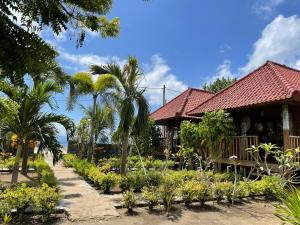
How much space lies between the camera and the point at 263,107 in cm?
1211

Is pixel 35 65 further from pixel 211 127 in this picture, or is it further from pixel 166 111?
pixel 166 111

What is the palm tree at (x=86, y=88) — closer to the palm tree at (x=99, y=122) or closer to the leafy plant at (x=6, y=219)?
the palm tree at (x=99, y=122)

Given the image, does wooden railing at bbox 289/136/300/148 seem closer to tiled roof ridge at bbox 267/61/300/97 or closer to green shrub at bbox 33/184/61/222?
tiled roof ridge at bbox 267/61/300/97

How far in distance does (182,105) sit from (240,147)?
6315 millimetres

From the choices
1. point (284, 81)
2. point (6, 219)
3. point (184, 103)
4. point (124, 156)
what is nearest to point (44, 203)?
point (6, 219)

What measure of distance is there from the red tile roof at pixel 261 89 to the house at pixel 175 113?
249cm

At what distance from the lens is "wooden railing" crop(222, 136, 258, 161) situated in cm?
1189

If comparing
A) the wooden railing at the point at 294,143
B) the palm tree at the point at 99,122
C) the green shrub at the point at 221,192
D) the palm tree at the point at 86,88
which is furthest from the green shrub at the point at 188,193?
the palm tree at the point at 99,122

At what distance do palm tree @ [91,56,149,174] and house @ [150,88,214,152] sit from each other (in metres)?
5.91

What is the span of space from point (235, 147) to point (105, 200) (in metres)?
6.82

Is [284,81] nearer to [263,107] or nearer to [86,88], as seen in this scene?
[263,107]

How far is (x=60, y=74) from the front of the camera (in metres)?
15.1

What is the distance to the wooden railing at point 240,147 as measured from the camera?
11891 mm

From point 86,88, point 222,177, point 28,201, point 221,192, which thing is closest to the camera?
point 28,201
